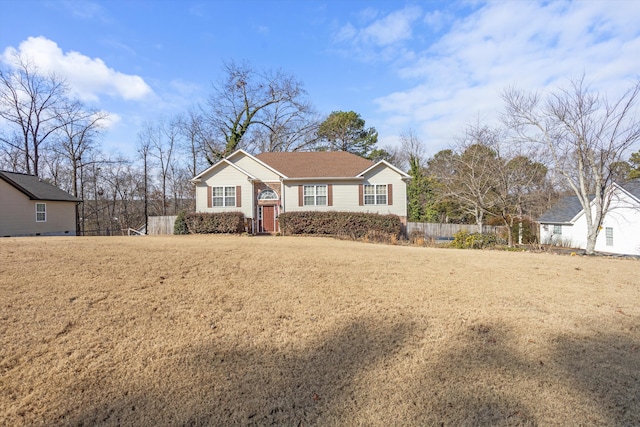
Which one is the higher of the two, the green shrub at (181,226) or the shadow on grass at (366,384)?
the green shrub at (181,226)

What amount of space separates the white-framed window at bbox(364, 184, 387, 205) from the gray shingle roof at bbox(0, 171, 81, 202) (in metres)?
20.5

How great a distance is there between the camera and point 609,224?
23.7 meters

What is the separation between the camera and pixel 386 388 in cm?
359

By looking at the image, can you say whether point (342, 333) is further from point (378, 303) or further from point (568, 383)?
point (568, 383)

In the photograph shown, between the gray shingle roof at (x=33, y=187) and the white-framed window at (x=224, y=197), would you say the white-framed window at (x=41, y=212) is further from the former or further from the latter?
the white-framed window at (x=224, y=197)

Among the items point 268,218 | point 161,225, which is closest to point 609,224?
point 268,218

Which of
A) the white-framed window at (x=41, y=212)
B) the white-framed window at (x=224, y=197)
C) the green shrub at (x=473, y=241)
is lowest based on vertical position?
the green shrub at (x=473, y=241)

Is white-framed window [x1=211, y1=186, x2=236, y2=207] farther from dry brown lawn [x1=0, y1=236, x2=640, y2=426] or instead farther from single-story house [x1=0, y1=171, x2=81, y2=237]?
dry brown lawn [x1=0, y1=236, x2=640, y2=426]

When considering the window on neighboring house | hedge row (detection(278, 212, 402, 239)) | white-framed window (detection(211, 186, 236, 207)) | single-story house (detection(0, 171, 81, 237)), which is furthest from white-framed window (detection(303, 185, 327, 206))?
the window on neighboring house

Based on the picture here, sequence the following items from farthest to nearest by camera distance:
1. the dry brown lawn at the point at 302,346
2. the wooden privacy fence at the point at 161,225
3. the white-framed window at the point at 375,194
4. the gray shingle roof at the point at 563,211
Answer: the gray shingle roof at the point at 563,211
the wooden privacy fence at the point at 161,225
the white-framed window at the point at 375,194
the dry brown lawn at the point at 302,346

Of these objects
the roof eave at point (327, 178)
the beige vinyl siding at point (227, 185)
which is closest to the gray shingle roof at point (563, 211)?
the roof eave at point (327, 178)

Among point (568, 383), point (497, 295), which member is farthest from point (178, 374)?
point (497, 295)

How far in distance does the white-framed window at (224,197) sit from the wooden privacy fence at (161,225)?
13.8 ft

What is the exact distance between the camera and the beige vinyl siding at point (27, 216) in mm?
20078
